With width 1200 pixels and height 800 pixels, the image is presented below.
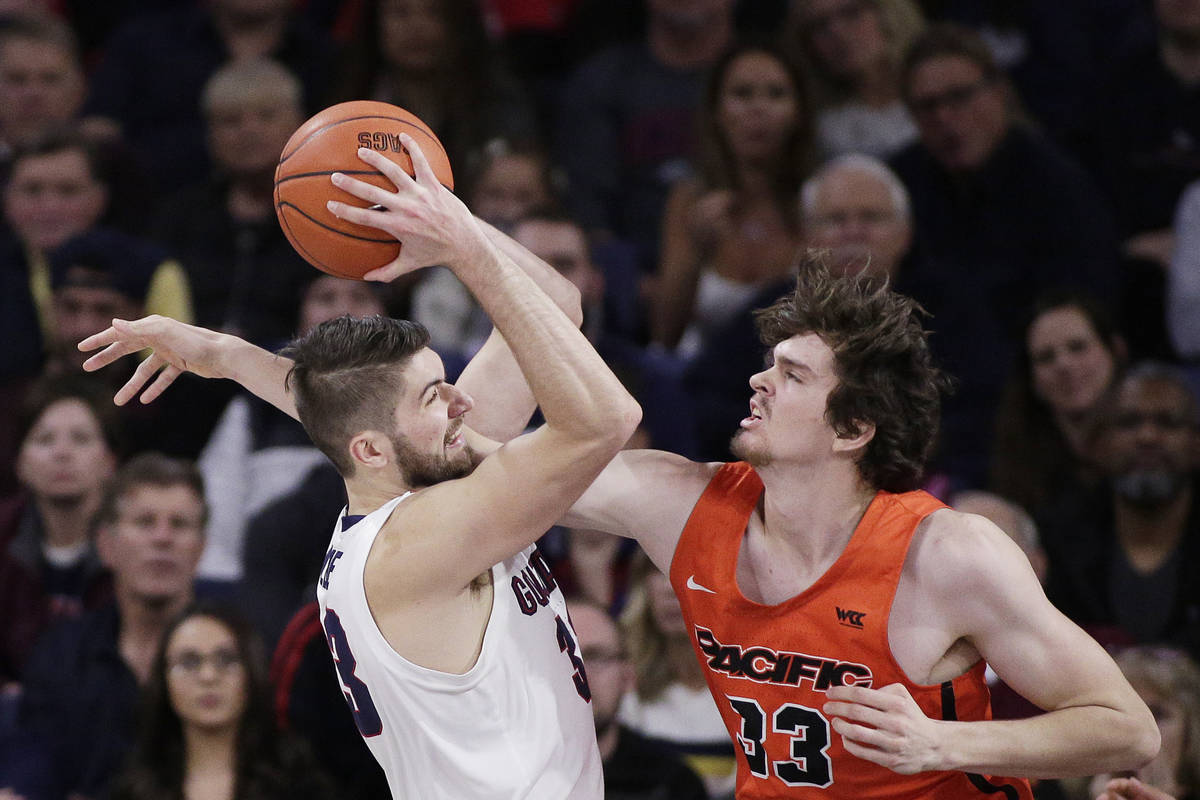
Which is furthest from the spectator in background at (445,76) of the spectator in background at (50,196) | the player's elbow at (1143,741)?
the player's elbow at (1143,741)

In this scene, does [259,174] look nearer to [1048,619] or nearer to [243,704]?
[243,704]

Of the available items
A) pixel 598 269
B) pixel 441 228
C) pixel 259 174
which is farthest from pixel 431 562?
pixel 259 174

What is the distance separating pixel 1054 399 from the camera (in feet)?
22.9

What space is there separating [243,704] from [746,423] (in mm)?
2608

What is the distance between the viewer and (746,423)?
13.7 feet

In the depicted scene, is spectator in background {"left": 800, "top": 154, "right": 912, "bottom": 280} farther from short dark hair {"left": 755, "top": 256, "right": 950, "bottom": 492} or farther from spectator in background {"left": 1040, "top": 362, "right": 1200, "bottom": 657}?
short dark hair {"left": 755, "top": 256, "right": 950, "bottom": 492}

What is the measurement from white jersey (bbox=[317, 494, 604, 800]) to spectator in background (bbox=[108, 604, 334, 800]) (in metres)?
1.81

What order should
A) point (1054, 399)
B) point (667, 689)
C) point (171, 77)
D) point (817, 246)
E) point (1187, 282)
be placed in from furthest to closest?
point (171, 77)
point (1187, 282)
point (817, 246)
point (1054, 399)
point (667, 689)

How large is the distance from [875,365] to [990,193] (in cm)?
393

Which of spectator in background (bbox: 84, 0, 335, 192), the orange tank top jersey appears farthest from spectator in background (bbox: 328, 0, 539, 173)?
the orange tank top jersey

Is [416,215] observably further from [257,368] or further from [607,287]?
[607,287]

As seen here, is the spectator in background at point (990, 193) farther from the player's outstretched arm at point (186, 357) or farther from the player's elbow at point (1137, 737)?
the player's outstretched arm at point (186, 357)

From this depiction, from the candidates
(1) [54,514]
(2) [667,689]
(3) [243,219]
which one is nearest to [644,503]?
(2) [667,689]

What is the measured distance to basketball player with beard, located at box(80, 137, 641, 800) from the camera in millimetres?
3633
